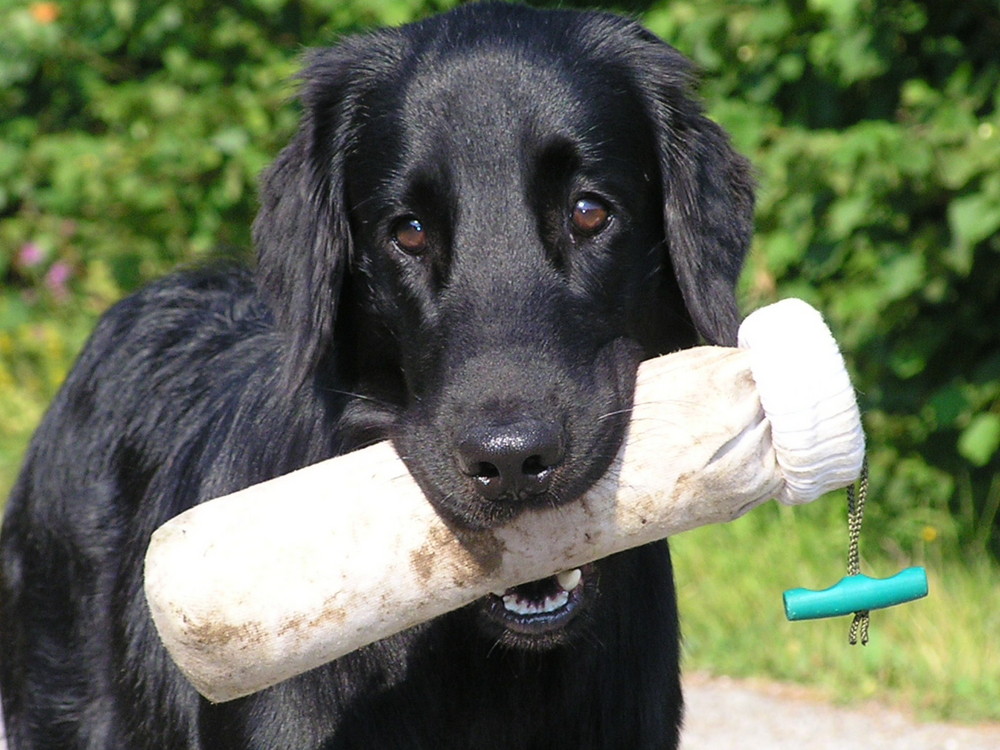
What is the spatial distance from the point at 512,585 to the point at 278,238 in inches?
37.1

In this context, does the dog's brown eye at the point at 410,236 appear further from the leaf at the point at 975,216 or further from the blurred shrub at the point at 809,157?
the leaf at the point at 975,216

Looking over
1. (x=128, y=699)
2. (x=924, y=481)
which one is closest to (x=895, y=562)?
(x=924, y=481)

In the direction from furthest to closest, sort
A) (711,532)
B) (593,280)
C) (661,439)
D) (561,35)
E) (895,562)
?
(711,532)
(895,562)
(561,35)
(593,280)
(661,439)

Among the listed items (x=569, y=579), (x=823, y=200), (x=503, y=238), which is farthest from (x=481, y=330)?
(x=823, y=200)

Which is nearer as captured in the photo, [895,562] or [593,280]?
[593,280]

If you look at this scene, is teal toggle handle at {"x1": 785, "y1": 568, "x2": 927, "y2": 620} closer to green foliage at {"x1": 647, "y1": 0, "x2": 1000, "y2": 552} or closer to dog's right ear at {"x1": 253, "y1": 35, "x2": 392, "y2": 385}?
dog's right ear at {"x1": 253, "y1": 35, "x2": 392, "y2": 385}

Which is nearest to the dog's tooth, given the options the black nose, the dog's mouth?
the dog's mouth

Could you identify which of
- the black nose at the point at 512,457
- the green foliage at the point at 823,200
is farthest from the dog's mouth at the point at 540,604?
the green foliage at the point at 823,200

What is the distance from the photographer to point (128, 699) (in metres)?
3.35

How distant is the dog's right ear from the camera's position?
293 centimetres

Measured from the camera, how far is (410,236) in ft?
9.36

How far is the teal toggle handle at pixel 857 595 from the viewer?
2525mm

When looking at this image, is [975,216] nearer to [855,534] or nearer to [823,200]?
[823,200]

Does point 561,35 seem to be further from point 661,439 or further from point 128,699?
point 128,699
